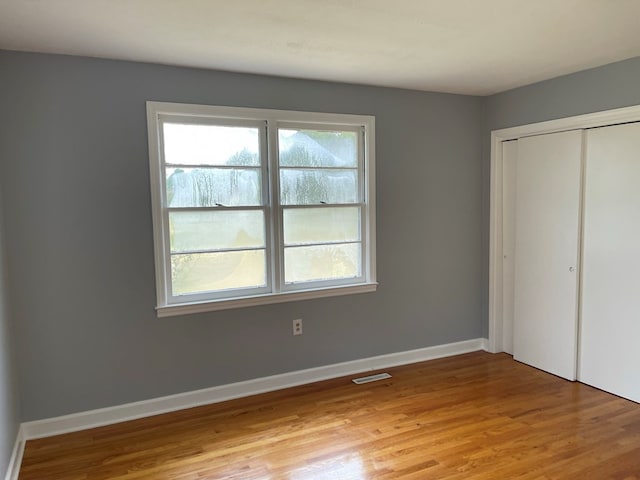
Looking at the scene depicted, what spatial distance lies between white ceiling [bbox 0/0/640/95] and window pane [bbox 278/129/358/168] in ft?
1.48

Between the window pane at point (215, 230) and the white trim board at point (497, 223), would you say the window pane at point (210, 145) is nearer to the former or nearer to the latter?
the window pane at point (215, 230)

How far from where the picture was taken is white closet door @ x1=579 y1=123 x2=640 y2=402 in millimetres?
3051

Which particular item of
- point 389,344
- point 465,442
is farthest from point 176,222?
point 465,442

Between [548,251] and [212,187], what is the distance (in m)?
2.70

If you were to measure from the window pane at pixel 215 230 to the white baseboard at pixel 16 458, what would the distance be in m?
1.39

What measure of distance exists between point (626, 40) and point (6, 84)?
3.61 metres

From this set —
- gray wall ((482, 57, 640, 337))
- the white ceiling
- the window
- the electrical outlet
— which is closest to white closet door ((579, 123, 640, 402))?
gray wall ((482, 57, 640, 337))

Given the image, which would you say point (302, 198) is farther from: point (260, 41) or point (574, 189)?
point (574, 189)

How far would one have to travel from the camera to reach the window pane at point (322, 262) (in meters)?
3.45

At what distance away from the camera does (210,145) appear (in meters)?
3.13

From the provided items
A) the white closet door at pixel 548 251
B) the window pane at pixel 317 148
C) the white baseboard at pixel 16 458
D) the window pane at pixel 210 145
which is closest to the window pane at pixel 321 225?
the window pane at pixel 317 148

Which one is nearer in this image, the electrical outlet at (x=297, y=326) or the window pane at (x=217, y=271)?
the window pane at (x=217, y=271)

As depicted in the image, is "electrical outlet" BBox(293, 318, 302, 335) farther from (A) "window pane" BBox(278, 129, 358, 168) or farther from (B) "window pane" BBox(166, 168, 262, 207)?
(A) "window pane" BBox(278, 129, 358, 168)

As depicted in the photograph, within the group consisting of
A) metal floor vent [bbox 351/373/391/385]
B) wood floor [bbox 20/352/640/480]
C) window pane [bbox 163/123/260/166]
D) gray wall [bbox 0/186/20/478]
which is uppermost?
window pane [bbox 163/123/260/166]
